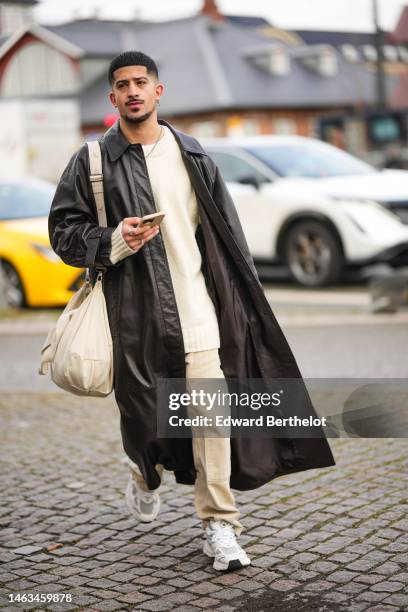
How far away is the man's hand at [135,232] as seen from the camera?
12.6 feet

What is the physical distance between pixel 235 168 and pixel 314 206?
154 centimetres

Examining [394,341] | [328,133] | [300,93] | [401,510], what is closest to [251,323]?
[401,510]

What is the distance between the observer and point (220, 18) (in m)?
77.0

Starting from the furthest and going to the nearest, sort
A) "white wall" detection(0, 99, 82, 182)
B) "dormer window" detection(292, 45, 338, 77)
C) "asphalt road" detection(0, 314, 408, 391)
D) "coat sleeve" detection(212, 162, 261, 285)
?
1. "dormer window" detection(292, 45, 338, 77)
2. "white wall" detection(0, 99, 82, 182)
3. "asphalt road" detection(0, 314, 408, 391)
4. "coat sleeve" detection(212, 162, 261, 285)

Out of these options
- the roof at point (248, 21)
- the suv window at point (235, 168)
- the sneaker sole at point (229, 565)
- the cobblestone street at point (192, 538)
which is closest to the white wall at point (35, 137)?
the suv window at point (235, 168)

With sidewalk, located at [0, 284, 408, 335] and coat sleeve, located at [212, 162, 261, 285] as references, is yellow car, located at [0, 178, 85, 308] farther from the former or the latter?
coat sleeve, located at [212, 162, 261, 285]

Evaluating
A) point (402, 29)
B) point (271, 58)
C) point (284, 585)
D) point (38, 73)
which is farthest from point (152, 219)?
point (402, 29)

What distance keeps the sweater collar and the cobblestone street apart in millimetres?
1532

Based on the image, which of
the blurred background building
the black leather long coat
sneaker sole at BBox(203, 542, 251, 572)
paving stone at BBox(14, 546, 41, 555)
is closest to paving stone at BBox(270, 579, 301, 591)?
sneaker sole at BBox(203, 542, 251, 572)

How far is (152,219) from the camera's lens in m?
3.81

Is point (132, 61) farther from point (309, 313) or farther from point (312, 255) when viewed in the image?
point (312, 255)

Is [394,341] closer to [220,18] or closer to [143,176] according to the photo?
[143,176]

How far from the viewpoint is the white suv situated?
39.2ft

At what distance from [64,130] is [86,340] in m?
21.9
